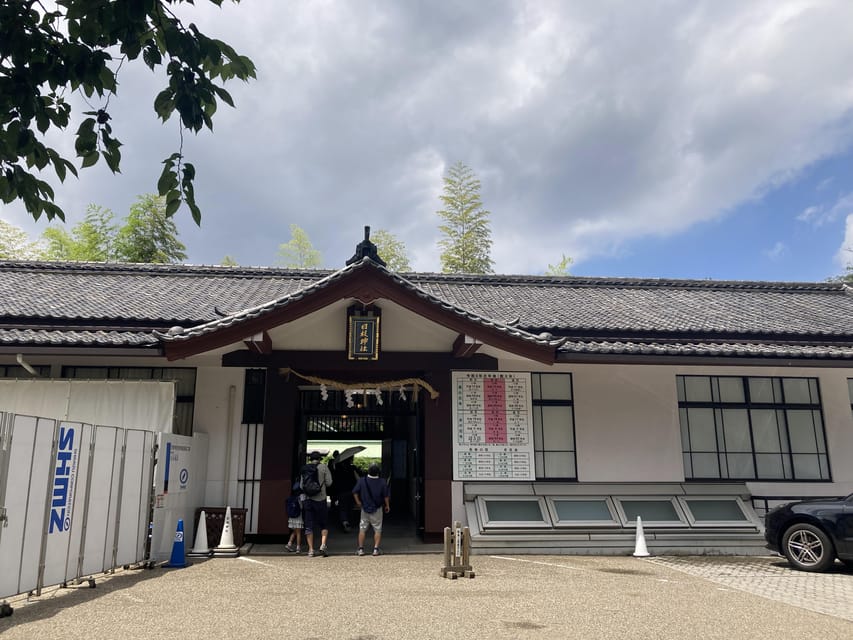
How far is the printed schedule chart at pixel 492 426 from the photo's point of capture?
1082cm

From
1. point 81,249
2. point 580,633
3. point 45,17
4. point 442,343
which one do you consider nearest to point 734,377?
point 442,343

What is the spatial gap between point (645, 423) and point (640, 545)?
2.40 metres

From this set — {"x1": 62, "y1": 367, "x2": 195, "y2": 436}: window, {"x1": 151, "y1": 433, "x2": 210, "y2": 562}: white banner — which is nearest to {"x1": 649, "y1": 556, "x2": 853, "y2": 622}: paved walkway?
{"x1": 151, "y1": 433, "x2": 210, "y2": 562}: white banner

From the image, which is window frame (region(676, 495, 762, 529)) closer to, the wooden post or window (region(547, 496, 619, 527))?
window (region(547, 496, 619, 527))

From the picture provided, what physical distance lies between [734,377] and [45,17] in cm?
1171

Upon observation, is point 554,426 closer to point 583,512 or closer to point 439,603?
point 583,512

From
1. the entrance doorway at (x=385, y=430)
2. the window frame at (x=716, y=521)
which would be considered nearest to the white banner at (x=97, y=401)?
the entrance doorway at (x=385, y=430)

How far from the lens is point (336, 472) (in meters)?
15.5

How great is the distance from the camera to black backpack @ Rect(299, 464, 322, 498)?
31.1 ft

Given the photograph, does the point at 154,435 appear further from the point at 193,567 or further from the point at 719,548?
the point at 719,548

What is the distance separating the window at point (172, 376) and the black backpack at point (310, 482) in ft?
7.93

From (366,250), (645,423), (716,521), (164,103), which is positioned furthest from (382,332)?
(164,103)

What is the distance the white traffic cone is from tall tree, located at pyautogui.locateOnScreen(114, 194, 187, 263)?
23.7 meters

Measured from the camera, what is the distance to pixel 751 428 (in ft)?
37.9
